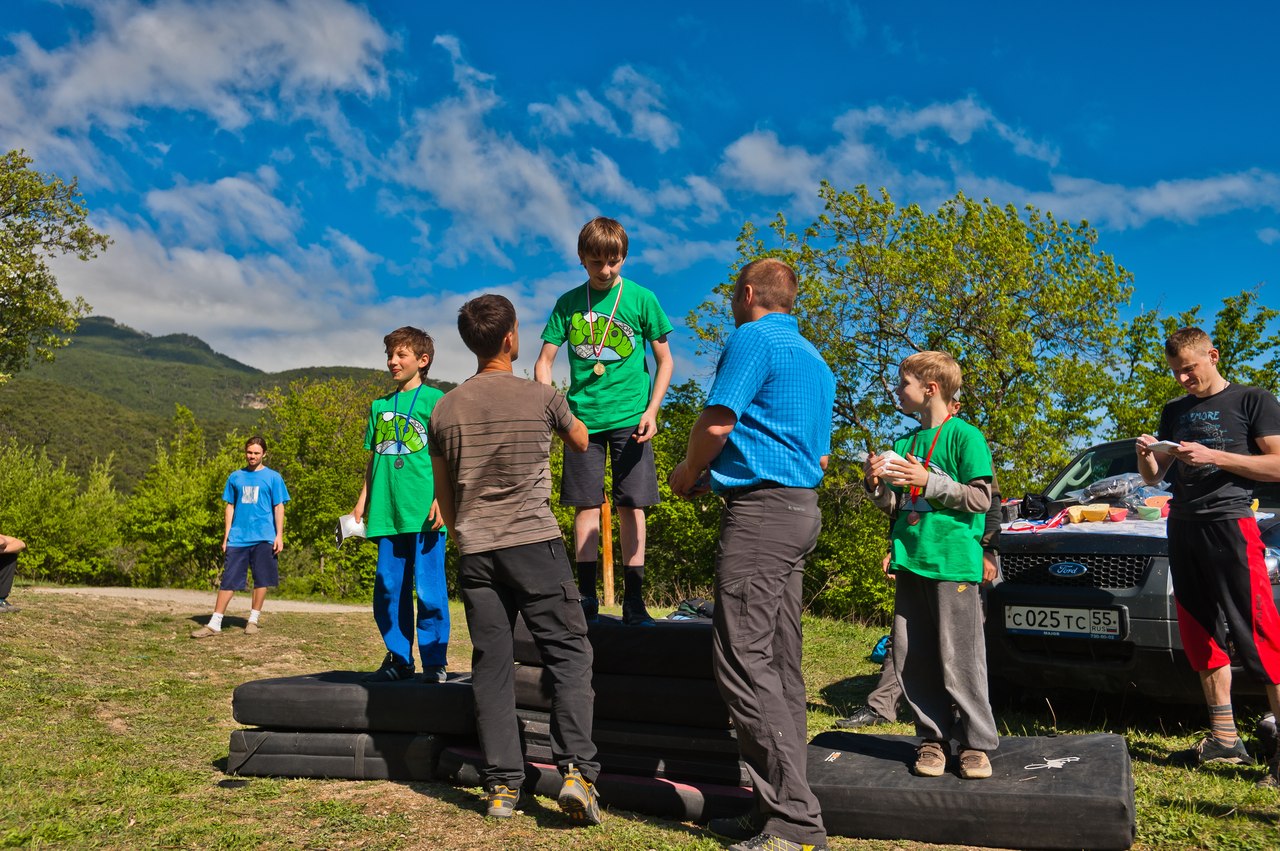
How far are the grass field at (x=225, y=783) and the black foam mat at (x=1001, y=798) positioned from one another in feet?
0.48

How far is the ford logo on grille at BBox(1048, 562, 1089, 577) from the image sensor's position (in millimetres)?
5707

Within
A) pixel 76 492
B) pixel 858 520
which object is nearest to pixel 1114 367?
pixel 858 520

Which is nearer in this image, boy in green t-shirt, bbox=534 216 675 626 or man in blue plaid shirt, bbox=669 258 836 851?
man in blue plaid shirt, bbox=669 258 836 851

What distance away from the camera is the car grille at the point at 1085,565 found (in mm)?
5568

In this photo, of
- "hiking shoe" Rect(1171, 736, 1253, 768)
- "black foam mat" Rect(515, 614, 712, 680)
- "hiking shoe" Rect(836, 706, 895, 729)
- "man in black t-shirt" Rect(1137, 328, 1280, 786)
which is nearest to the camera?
"black foam mat" Rect(515, 614, 712, 680)

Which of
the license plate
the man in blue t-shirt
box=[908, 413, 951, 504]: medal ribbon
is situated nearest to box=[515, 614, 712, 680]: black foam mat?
box=[908, 413, 951, 504]: medal ribbon

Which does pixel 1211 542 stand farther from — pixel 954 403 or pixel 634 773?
pixel 634 773

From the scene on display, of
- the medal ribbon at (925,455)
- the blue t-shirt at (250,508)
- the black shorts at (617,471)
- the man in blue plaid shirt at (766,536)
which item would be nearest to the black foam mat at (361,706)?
the black shorts at (617,471)

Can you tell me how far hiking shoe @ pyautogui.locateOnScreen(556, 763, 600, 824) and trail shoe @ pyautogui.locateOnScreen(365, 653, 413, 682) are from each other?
1.60 m

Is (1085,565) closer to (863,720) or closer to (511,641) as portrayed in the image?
(863,720)

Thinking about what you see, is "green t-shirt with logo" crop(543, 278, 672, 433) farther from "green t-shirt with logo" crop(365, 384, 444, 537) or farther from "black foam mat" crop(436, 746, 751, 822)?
"black foam mat" crop(436, 746, 751, 822)

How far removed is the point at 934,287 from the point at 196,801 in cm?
2685

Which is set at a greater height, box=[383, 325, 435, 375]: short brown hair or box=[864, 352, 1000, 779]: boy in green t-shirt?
box=[383, 325, 435, 375]: short brown hair

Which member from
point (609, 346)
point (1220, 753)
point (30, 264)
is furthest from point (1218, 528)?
point (30, 264)
